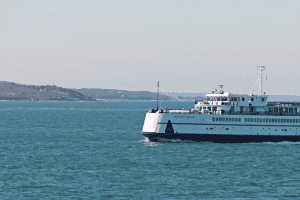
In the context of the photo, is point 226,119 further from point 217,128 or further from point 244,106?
A: point 244,106

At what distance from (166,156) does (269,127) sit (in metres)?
21.4

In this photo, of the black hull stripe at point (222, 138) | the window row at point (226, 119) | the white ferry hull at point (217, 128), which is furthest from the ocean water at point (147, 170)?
the window row at point (226, 119)

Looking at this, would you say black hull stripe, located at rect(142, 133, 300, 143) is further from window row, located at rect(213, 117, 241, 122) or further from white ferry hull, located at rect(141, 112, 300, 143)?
window row, located at rect(213, 117, 241, 122)

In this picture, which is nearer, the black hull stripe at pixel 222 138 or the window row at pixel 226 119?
the black hull stripe at pixel 222 138

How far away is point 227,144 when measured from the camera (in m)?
74.5

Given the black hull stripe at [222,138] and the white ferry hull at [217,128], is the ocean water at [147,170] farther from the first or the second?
the white ferry hull at [217,128]

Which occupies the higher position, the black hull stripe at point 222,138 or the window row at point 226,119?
the window row at point 226,119

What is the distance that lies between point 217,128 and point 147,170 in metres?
24.0

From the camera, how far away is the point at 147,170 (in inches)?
2084

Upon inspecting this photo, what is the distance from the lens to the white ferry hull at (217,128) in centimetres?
7331

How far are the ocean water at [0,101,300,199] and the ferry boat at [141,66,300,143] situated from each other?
1.49 m

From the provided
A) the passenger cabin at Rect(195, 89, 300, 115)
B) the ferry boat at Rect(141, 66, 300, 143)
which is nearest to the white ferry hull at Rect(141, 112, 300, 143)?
the ferry boat at Rect(141, 66, 300, 143)

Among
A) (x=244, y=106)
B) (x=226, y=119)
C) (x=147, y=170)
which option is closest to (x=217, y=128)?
(x=226, y=119)

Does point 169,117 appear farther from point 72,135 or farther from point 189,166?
point 72,135
